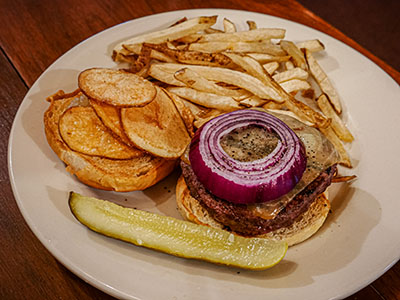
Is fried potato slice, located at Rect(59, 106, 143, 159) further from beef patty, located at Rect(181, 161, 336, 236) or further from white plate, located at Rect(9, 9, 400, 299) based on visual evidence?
beef patty, located at Rect(181, 161, 336, 236)

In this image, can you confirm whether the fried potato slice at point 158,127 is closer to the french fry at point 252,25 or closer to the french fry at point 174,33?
the french fry at point 174,33

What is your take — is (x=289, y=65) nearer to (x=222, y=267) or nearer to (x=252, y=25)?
(x=252, y=25)

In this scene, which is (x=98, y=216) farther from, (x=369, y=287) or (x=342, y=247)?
(x=369, y=287)

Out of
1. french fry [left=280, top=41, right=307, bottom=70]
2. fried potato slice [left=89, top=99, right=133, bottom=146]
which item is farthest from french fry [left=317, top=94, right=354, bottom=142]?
fried potato slice [left=89, top=99, right=133, bottom=146]

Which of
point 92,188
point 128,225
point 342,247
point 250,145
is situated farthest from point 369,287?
point 92,188

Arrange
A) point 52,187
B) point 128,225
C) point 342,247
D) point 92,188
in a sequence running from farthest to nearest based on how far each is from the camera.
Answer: point 92,188 → point 52,187 → point 342,247 → point 128,225

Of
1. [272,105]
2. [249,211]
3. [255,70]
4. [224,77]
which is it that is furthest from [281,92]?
[249,211]
